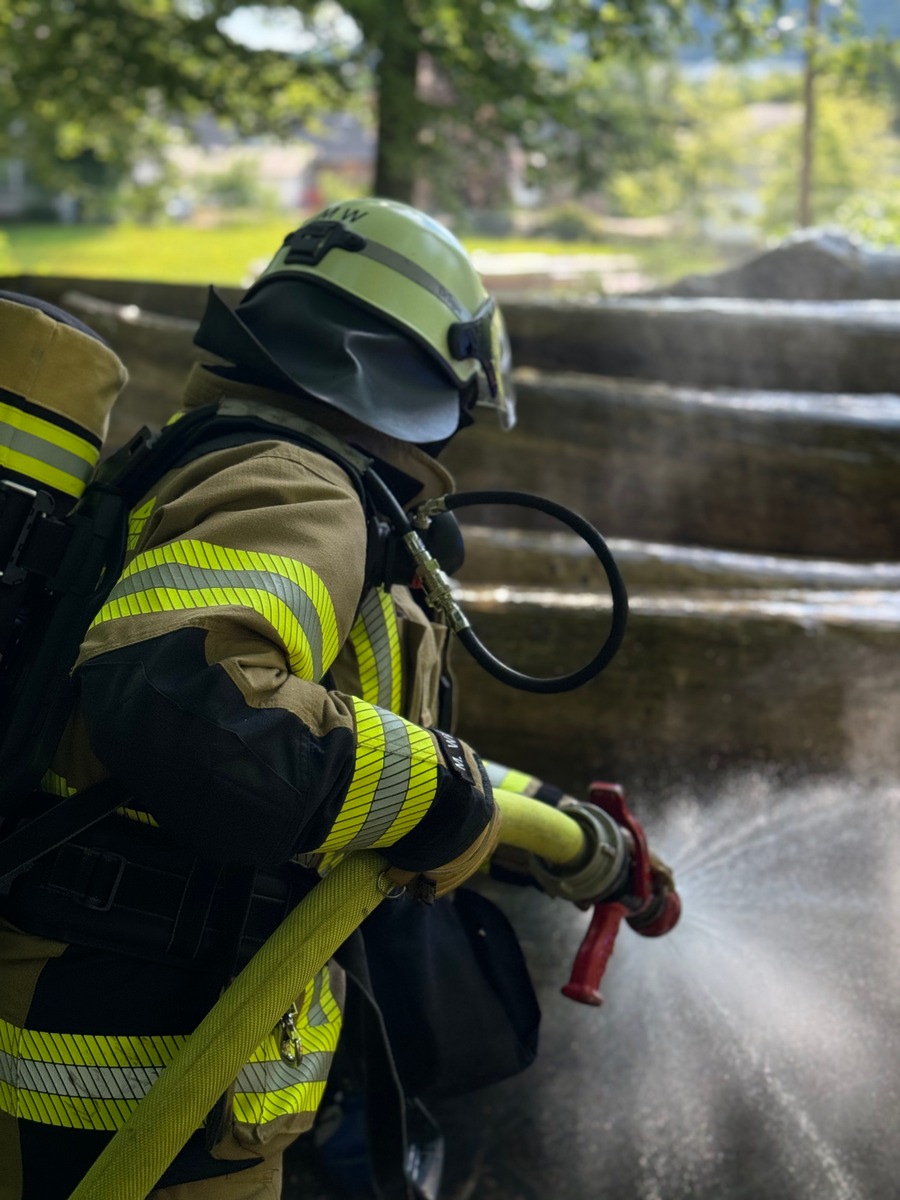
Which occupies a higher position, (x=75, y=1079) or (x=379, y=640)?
(x=379, y=640)

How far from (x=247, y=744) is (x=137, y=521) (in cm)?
50

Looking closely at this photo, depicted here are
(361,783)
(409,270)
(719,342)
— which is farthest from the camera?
(719,342)

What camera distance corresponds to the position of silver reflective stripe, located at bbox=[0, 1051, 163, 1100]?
5.60 ft

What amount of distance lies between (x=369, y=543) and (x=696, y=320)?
4828 mm

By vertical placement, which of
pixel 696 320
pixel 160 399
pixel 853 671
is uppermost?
pixel 853 671

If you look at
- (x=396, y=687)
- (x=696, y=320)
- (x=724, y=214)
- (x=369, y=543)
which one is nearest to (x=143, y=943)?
(x=396, y=687)

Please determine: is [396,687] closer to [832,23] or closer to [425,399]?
[425,399]

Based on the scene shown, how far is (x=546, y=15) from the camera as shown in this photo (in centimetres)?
1015

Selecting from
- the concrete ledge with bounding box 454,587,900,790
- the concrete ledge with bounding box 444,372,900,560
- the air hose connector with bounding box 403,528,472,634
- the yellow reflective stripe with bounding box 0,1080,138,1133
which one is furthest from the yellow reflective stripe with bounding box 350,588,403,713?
the concrete ledge with bounding box 444,372,900,560

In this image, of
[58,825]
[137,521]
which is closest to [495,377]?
[137,521]

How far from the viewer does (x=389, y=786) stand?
65.0 inches

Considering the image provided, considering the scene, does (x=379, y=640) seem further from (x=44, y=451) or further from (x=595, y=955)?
(x=595, y=955)

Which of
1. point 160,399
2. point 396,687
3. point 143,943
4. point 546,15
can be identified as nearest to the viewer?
point 143,943

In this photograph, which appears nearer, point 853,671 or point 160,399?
point 853,671
